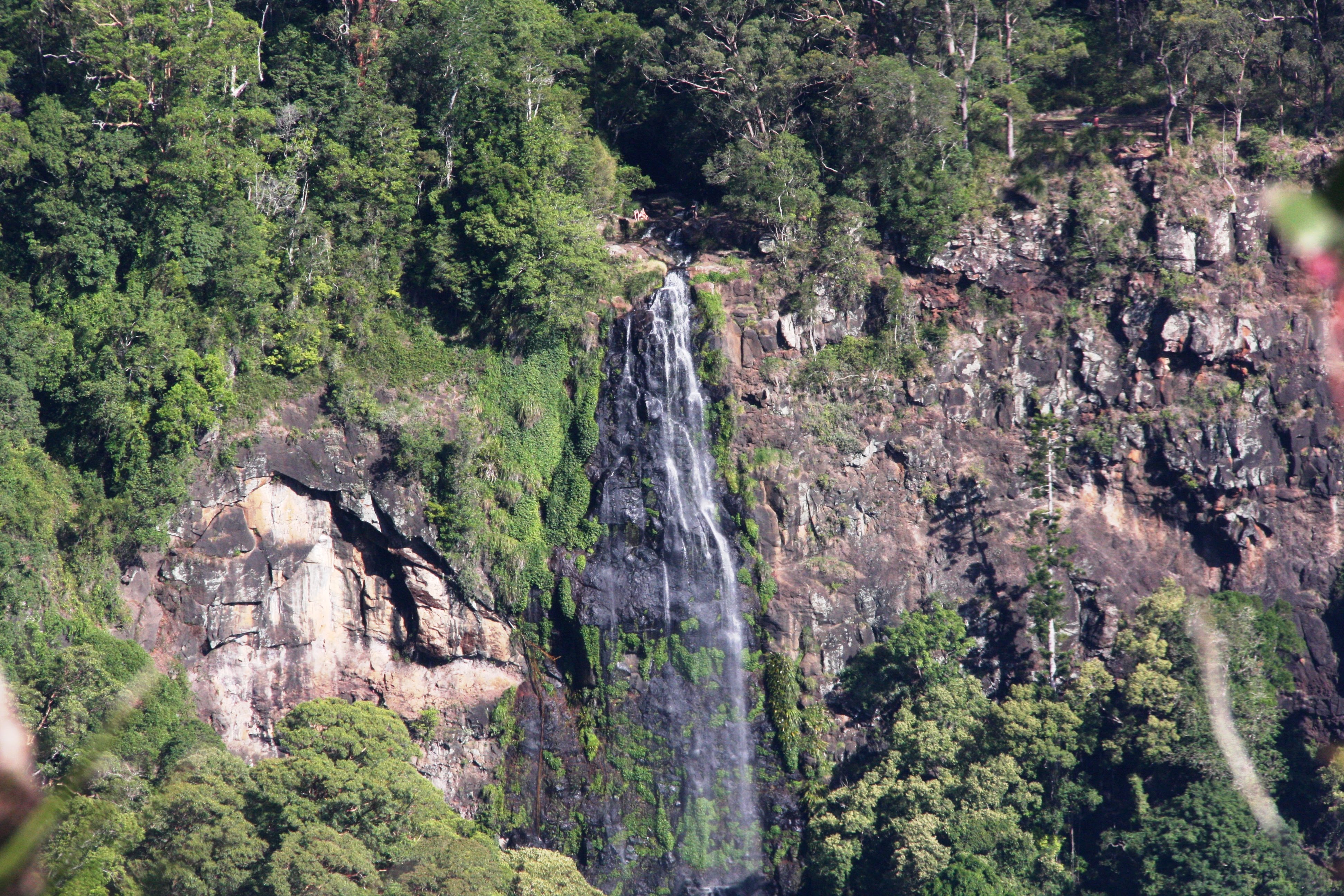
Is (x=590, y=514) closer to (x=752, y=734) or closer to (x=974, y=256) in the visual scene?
(x=752, y=734)

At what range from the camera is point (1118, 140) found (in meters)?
35.5

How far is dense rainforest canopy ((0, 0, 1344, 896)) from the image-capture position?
26.2 m

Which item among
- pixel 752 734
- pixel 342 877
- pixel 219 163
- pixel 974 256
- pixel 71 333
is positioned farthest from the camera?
pixel 974 256

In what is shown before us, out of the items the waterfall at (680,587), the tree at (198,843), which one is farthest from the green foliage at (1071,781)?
the tree at (198,843)

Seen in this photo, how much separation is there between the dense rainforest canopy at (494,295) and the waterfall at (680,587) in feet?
3.53

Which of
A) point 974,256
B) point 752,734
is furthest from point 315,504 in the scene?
point 974,256

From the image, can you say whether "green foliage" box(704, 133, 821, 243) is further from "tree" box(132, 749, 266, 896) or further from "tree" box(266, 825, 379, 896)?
"tree" box(132, 749, 266, 896)

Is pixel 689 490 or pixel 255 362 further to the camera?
pixel 689 490

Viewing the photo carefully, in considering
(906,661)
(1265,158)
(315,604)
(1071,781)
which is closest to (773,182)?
(906,661)

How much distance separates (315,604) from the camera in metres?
31.2

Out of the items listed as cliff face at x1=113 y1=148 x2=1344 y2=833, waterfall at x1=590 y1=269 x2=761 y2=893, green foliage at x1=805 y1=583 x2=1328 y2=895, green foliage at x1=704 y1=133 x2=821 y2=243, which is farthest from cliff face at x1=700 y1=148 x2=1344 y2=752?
green foliage at x1=704 y1=133 x2=821 y2=243

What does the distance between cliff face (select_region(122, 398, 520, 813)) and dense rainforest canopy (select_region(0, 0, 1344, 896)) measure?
0.84m

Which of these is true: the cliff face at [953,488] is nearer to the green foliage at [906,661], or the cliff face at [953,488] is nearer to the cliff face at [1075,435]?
the cliff face at [1075,435]

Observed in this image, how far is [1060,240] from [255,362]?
21.5m
